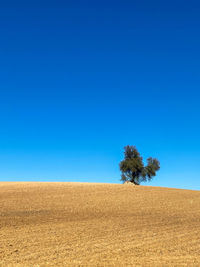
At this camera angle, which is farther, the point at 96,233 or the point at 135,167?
the point at 135,167

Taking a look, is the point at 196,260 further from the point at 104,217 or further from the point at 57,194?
the point at 57,194

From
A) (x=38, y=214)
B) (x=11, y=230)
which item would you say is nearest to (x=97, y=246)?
(x=11, y=230)

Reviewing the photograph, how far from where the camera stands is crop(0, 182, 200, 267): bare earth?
11089 millimetres

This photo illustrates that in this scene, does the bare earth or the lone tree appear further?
the lone tree

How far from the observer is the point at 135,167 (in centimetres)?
5200

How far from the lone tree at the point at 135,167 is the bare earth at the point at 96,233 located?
21041 mm

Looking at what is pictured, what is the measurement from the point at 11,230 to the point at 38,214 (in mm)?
5906

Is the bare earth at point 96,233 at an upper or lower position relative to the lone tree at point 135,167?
lower

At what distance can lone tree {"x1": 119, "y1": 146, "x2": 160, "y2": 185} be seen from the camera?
52.0 m

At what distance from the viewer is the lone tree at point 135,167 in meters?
52.0

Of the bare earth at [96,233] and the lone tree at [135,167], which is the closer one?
the bare earth at [96,233]

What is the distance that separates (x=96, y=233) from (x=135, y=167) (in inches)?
1442

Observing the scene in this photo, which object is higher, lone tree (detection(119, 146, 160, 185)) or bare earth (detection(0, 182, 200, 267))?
lone tree (detection(119, 146, 160, 185))

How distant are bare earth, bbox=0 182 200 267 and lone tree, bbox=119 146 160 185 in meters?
21.0
